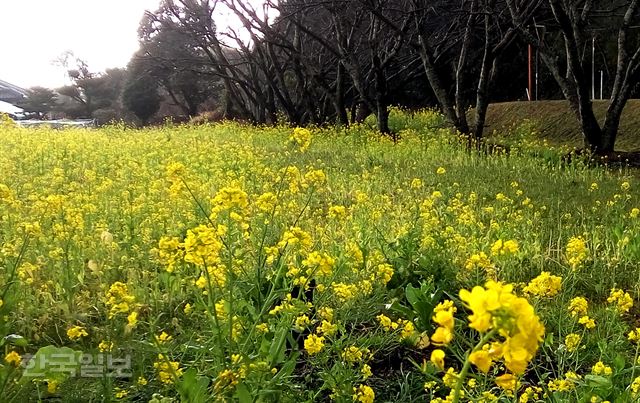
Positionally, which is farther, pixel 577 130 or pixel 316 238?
pixel 577 130

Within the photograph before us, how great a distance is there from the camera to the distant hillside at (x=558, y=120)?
10736 mm

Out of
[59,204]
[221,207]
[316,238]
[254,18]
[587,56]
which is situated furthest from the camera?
[587,56]

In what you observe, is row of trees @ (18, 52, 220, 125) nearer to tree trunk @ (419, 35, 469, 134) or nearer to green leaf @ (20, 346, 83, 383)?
tree trunk @ (419, 35, 469, 134)

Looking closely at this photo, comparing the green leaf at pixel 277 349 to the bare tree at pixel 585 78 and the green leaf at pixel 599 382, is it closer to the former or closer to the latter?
the green leaf at pixel 599 382

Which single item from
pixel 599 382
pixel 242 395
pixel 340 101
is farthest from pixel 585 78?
pixel 242 395

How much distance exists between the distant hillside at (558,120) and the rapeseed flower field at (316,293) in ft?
17.8

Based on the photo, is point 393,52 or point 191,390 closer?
point 191,390

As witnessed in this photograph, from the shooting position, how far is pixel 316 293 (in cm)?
248

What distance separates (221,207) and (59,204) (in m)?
1.01

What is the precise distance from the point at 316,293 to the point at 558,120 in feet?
37.4

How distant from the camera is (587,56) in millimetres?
20609

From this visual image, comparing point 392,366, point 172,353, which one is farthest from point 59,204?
point 392,366

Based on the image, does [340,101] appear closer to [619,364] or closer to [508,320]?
[619,364]

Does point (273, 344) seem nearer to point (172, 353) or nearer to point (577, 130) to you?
point (172, 353)
